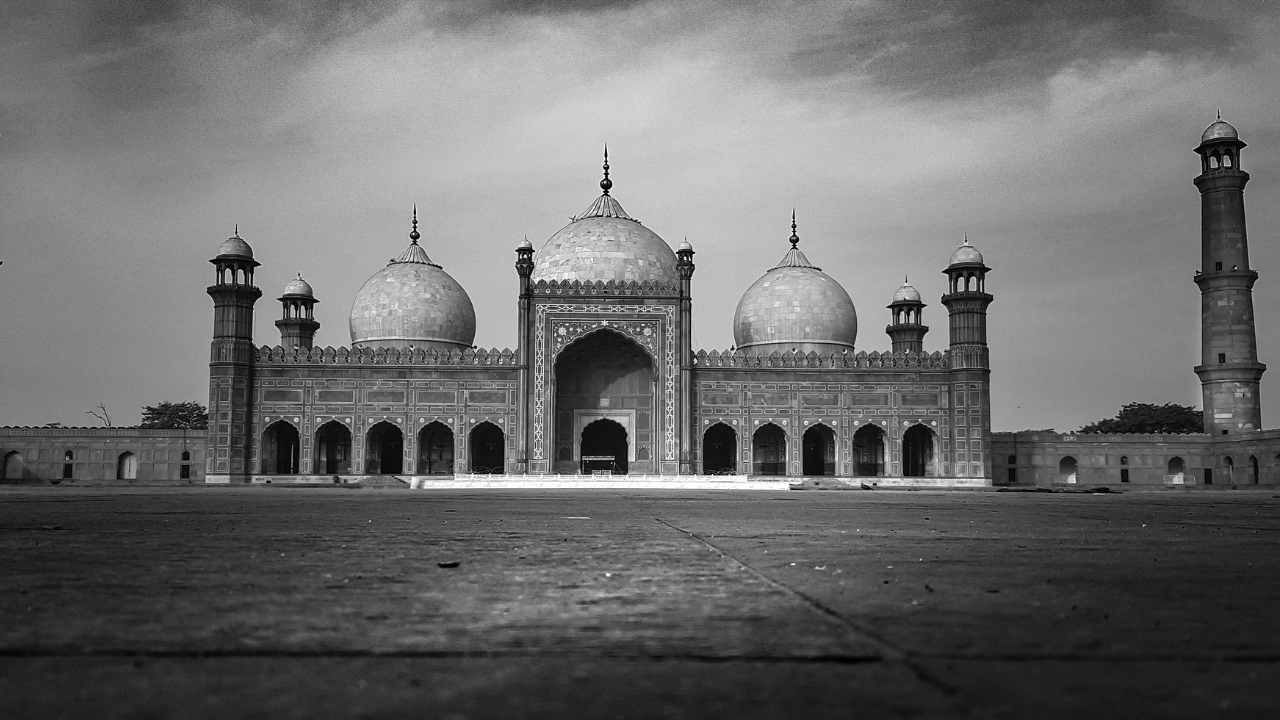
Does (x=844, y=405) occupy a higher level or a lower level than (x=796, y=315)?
lower

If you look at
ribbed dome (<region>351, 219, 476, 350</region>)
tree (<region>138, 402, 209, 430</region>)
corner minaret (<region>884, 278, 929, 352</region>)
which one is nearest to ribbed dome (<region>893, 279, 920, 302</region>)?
corner minaret (<region>884, 278, 929, 352</region>)

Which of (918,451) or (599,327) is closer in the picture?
(599,327)

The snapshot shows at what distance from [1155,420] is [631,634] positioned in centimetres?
4942

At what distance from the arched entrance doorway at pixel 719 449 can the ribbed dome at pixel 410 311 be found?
8245 millimetres

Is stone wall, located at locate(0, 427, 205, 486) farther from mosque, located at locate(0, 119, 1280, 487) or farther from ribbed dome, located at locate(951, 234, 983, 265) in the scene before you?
ribbed dome, located at locate(951, 234, 983, 265)

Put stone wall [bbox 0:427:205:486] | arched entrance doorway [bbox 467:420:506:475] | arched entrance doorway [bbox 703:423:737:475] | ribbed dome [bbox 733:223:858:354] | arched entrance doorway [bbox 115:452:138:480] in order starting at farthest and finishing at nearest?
ribbed dome [bbox 733:223:858:354] < arched entrance doorway [bbox 115:452:138:480] < stone wall [bbox 0:427:205:486] < arched entrance doorway [bbox 703:423:737:475] < arched entrance doorway [bbox 467:420:506:475]

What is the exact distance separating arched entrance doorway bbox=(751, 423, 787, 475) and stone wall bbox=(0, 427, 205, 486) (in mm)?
15524

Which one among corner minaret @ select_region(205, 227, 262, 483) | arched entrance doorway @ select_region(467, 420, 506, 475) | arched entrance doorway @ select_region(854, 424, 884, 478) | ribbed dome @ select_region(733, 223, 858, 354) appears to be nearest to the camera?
corner minaret @ select_region(205, 227, 262, 483)

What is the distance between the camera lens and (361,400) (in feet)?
88.7

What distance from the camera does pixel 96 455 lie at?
97.9 ft

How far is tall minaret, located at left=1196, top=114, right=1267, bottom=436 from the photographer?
30.4 metres

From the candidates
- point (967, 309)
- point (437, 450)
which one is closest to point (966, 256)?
point (967, 309)

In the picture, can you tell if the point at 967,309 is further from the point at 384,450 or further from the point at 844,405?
the point at 384,450

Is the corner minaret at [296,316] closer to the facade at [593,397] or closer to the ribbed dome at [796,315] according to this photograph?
the facade at [593,397]
